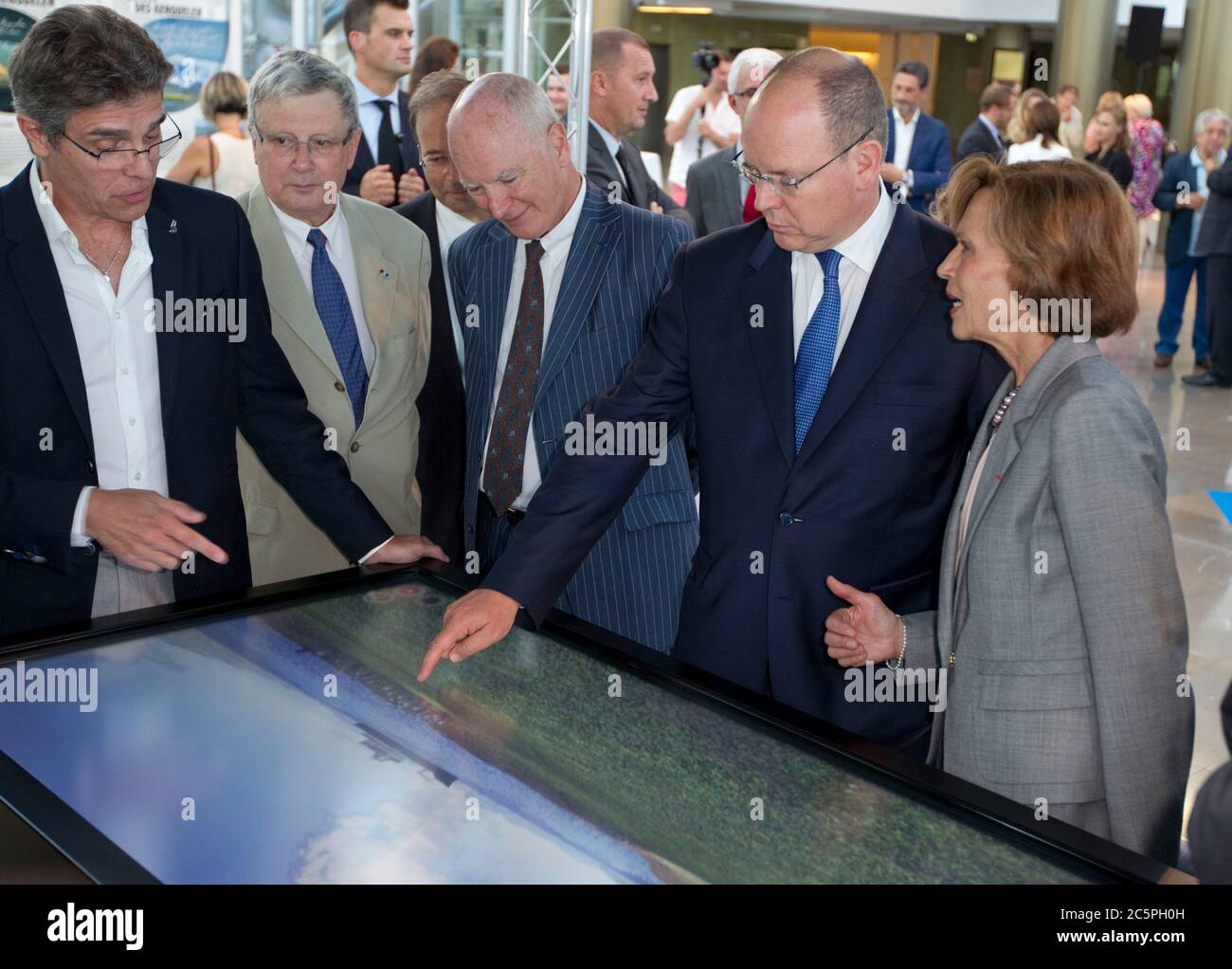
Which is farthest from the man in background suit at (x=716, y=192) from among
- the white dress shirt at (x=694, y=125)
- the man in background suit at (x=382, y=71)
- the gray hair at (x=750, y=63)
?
the white dress shirt at (x=694, y=125)

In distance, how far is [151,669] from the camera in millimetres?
1775

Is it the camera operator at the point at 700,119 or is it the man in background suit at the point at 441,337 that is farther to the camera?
the camera operator at the point at 700,119

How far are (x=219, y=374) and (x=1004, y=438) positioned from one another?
1.34m

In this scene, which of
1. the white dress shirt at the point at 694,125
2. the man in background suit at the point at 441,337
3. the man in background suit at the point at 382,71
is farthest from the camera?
the white dress shirt at the point at 694,125

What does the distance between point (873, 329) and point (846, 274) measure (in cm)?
13

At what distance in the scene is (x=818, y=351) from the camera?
6.69 ft

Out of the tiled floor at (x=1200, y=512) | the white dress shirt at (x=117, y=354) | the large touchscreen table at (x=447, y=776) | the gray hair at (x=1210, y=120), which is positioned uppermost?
the gray hair at (x=1210, y=120)

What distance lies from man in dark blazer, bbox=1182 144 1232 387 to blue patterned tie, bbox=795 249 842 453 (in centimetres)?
741

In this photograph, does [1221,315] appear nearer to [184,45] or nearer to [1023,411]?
[184,45]

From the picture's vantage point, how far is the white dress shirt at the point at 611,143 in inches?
201

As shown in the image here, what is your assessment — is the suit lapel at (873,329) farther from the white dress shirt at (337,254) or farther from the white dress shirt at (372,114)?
the white dress shirt at (372,114)

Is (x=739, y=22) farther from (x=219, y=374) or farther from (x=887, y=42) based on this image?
(x=219, y=374)

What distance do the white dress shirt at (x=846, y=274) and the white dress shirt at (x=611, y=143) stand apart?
122 inches
